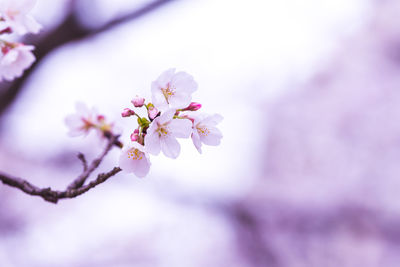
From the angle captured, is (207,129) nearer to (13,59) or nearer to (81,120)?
(13,59)

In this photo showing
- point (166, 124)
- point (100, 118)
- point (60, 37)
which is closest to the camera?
point (166, 124)

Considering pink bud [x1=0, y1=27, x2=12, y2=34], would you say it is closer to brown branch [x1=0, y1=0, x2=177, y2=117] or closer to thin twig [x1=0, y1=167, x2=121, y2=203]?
thin twig [x1=0, y1=167, x2=121, y2=203]

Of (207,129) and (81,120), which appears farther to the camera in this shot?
(81,120)

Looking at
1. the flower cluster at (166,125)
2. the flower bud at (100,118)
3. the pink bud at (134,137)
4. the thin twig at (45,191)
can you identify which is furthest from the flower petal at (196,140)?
the flower bud at (100,118)

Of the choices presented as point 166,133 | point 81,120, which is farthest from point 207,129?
point 81,120

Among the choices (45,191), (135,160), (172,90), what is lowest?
(45,191)

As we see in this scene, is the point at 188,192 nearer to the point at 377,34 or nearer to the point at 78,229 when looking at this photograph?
the point at 78,229

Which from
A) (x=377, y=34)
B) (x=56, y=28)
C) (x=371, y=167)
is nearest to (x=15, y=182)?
(x=56, y=28)
